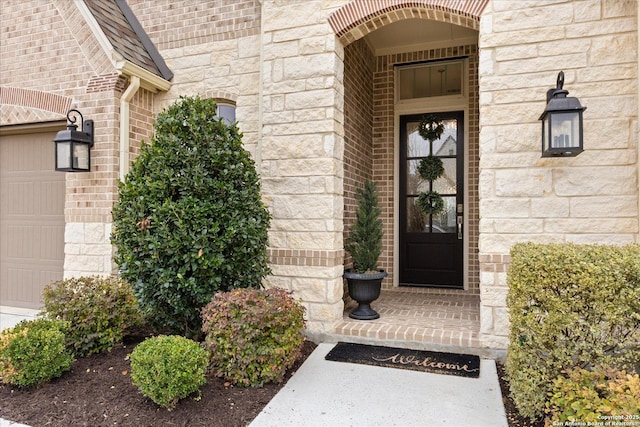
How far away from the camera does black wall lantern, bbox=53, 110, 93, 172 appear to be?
4.36 m

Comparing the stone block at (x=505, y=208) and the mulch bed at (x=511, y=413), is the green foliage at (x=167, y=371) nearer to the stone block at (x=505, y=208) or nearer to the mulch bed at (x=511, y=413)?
the mulch bed at (x=511, y=413)

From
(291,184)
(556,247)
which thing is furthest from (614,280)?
(291,184)

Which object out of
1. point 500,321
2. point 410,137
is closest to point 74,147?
point 410,137

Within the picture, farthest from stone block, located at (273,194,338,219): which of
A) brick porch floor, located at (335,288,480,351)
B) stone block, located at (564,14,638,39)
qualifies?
stone block, located at (564,14,638,39)

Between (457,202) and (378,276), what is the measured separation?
2216 millimetres

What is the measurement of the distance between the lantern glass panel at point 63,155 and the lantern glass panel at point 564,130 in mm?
4766

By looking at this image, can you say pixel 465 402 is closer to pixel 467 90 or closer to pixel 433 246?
pixel 433 246

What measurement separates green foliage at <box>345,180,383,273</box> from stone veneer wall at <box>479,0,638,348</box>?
1.18m

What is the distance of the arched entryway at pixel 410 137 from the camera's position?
4992mm

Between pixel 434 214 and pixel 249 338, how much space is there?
150 inches

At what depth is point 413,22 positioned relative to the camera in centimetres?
498

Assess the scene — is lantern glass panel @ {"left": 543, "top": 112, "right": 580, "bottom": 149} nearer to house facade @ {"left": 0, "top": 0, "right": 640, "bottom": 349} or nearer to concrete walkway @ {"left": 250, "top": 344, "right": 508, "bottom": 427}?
house facade @ {"left": 0, "top": 0, "right": 640, "bottom": 349}

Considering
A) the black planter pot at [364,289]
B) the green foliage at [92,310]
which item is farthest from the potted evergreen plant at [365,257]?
the green foliage at [92,310]

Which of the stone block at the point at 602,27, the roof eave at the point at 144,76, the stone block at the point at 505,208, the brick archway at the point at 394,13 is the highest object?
the brick archway at the point at 394,13
